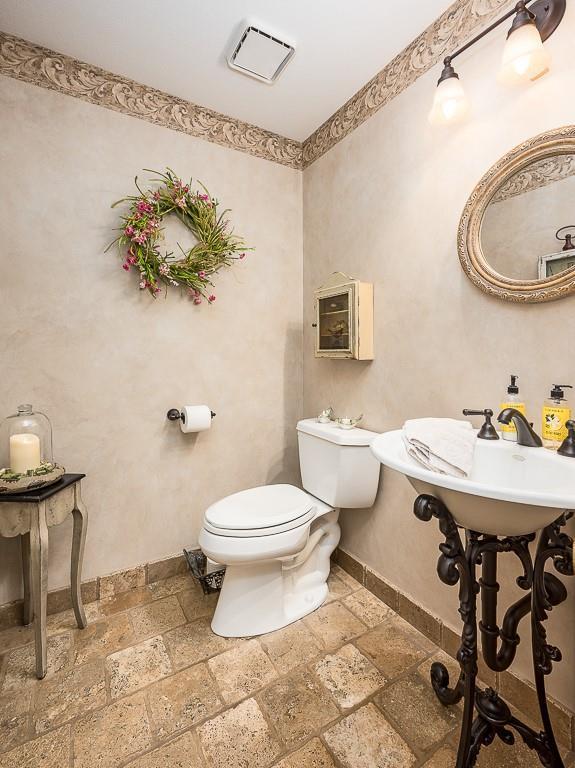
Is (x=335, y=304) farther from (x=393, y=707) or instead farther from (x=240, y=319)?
(x=393, y=707)

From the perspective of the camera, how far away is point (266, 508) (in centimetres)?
163

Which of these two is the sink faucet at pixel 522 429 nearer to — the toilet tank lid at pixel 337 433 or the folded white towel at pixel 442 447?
the folded white towel at pixel 442 447

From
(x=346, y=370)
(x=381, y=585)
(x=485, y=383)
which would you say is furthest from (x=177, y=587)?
(x=485, y=383)

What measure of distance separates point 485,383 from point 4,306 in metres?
1.97

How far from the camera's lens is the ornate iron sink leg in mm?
943

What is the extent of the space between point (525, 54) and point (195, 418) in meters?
1.80

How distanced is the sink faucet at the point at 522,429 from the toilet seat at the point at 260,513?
0.91 metres

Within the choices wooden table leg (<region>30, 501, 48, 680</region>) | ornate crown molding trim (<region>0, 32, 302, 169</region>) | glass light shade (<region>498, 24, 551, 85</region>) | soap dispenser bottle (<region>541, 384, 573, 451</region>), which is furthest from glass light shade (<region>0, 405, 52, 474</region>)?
glass light shade (<region>498, 24, 551, 85</region>)

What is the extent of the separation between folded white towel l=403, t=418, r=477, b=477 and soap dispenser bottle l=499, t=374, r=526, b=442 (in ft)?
0.35

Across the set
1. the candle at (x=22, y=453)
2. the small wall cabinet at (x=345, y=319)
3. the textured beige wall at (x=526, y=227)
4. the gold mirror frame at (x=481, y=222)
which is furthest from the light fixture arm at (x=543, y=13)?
the candle at (x=22, y=453)

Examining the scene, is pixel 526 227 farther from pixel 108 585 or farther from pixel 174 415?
pixel 108 585

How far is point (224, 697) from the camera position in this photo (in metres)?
1.26

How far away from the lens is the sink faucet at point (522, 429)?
1.02 m

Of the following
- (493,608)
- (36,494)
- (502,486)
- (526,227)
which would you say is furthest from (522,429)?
(36,494)
